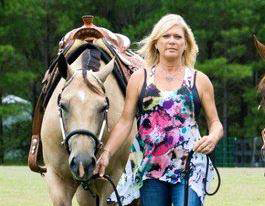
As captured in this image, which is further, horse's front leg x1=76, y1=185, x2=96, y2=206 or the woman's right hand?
horse's front leg x1=76, y1=185, x2=96, y2=206

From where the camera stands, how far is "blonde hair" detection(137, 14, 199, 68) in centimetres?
662

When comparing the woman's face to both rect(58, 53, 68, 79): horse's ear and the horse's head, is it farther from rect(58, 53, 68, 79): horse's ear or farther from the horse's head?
rect(58, 53, 68, 79): horse's ear

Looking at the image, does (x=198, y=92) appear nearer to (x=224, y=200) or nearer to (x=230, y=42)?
(x=224, y=200)

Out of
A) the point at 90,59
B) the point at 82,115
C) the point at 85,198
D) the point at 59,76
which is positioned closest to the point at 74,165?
the point at 82,115

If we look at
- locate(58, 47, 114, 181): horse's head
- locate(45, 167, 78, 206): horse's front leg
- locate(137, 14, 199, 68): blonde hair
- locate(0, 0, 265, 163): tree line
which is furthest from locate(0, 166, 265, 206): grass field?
locate(0, 0, 265, 163): tree line

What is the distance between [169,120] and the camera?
6.50 metres

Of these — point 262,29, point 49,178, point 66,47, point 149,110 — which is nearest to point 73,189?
point 49,178

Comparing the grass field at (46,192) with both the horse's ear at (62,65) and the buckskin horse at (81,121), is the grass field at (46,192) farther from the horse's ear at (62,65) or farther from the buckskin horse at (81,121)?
the horse's ear at (62,65)

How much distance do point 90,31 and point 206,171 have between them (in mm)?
3008

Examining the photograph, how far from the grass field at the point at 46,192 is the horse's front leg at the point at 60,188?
637 centimetres

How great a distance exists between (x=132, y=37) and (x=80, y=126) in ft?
111

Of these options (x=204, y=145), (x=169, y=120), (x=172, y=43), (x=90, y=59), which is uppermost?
(x=172, y=43)

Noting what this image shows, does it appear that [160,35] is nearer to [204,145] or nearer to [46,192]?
[204,145]

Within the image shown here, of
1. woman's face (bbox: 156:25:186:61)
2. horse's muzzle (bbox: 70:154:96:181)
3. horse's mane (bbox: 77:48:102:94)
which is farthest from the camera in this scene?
horse's mane (bbox: 77:48:102:94)
